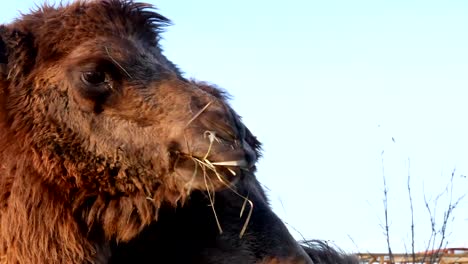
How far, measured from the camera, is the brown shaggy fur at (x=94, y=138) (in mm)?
5621

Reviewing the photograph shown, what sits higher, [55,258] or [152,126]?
[152,126]

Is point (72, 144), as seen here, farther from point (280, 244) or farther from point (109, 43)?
point (280, 244)

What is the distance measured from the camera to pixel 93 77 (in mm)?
5895

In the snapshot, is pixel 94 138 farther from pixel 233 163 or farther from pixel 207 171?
pixel 233 163

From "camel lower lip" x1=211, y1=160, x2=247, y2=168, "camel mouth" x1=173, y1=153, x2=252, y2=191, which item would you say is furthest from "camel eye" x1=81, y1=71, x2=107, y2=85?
"camel lower lip" x1=211, y1=160, x2=247, y2=168

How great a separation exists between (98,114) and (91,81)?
0.66 ft

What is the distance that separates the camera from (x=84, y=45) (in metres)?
6.02

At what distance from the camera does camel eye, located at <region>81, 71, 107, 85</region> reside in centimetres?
589

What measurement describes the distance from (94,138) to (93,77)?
0.36 meters

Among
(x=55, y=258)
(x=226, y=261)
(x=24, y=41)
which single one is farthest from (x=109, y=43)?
(x=226, y=261)

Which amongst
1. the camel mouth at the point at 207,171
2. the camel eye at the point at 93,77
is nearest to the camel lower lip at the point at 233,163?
the camel mouth at the point at 207,171

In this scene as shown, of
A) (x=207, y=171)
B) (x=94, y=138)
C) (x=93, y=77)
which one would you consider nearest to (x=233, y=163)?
(x=207, y=171)

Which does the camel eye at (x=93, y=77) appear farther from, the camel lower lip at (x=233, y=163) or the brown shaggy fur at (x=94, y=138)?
the camel lower lip at (x=233, y=163)

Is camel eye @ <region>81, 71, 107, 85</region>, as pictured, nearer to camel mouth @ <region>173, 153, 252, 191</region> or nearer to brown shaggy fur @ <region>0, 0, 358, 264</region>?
brown shaggy fur @ <region>0, 0, 358, 264</region>
